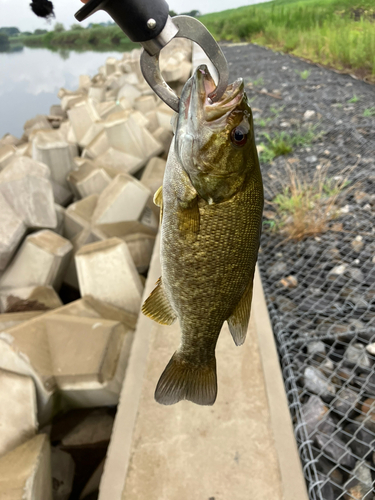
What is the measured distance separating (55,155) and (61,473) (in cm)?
375

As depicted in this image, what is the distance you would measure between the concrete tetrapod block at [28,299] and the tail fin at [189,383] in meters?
1.91

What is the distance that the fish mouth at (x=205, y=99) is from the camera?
2.51ft

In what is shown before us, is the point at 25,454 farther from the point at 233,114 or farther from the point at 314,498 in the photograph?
the point at 233,114

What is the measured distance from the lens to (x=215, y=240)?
2.72 feet

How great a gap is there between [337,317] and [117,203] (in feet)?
6.61

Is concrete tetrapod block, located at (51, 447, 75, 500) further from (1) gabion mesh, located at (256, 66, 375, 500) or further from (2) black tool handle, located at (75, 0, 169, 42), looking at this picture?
(2) black tool handle, located at (75, 0, 169, 42)

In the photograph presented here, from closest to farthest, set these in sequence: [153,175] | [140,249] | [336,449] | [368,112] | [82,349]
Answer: [336,449] → [82,349] → [140,249] → [153,175] → [368,112]

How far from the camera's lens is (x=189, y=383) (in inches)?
39.8

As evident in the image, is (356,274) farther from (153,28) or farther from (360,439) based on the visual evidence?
(153,28)

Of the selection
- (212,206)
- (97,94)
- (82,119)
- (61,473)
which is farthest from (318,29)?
(61,473)

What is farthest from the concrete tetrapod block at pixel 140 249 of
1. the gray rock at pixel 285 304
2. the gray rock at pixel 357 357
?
the gray rock at pixel 357 357

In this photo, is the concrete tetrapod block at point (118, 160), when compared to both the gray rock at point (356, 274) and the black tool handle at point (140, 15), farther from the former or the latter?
the black tool handle at point (140, 15)

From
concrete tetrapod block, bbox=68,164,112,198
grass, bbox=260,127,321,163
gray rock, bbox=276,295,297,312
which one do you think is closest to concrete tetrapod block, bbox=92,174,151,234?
concrete tetrapod block, bbox=68,164,112,198

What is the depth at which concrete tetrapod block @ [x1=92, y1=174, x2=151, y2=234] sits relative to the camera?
311cm
